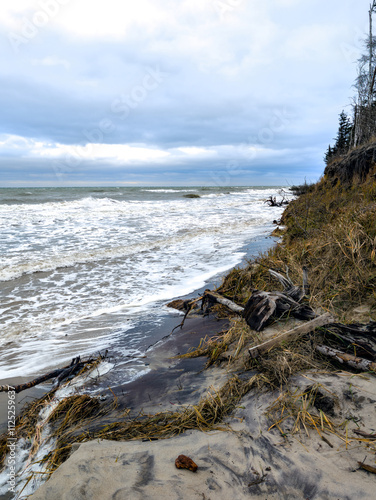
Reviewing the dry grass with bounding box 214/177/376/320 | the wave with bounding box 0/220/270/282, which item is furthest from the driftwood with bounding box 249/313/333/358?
the wave with bounding box 0/220/270/282

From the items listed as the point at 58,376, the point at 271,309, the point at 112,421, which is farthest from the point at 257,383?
the point at 58,376

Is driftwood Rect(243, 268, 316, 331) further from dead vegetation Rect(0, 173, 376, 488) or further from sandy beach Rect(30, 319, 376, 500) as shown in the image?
sandy beach Rect(30, 319, 376, 500)

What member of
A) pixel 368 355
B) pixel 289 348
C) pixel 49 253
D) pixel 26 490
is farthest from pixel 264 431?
pixel 49 253

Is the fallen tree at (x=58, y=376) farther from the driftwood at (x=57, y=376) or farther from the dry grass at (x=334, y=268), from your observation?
the dry grass at (x=334, y=268)

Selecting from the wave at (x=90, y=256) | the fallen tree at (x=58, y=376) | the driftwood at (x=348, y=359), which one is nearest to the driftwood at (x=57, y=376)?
the fallen tree at (x=58, y=376)

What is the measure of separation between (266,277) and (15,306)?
428 centimetres

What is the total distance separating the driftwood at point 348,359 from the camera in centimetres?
195

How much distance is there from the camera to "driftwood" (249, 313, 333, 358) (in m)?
2.25

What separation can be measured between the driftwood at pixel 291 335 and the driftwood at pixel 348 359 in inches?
7.0

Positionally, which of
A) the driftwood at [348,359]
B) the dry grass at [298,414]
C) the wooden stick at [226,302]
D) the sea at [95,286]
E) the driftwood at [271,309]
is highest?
the driftwood at [271,309]

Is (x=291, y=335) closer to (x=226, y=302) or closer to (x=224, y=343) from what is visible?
(x=224, y=343)

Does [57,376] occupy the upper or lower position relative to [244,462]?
lower

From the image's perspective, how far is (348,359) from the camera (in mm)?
2041

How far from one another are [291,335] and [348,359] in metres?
0.43
